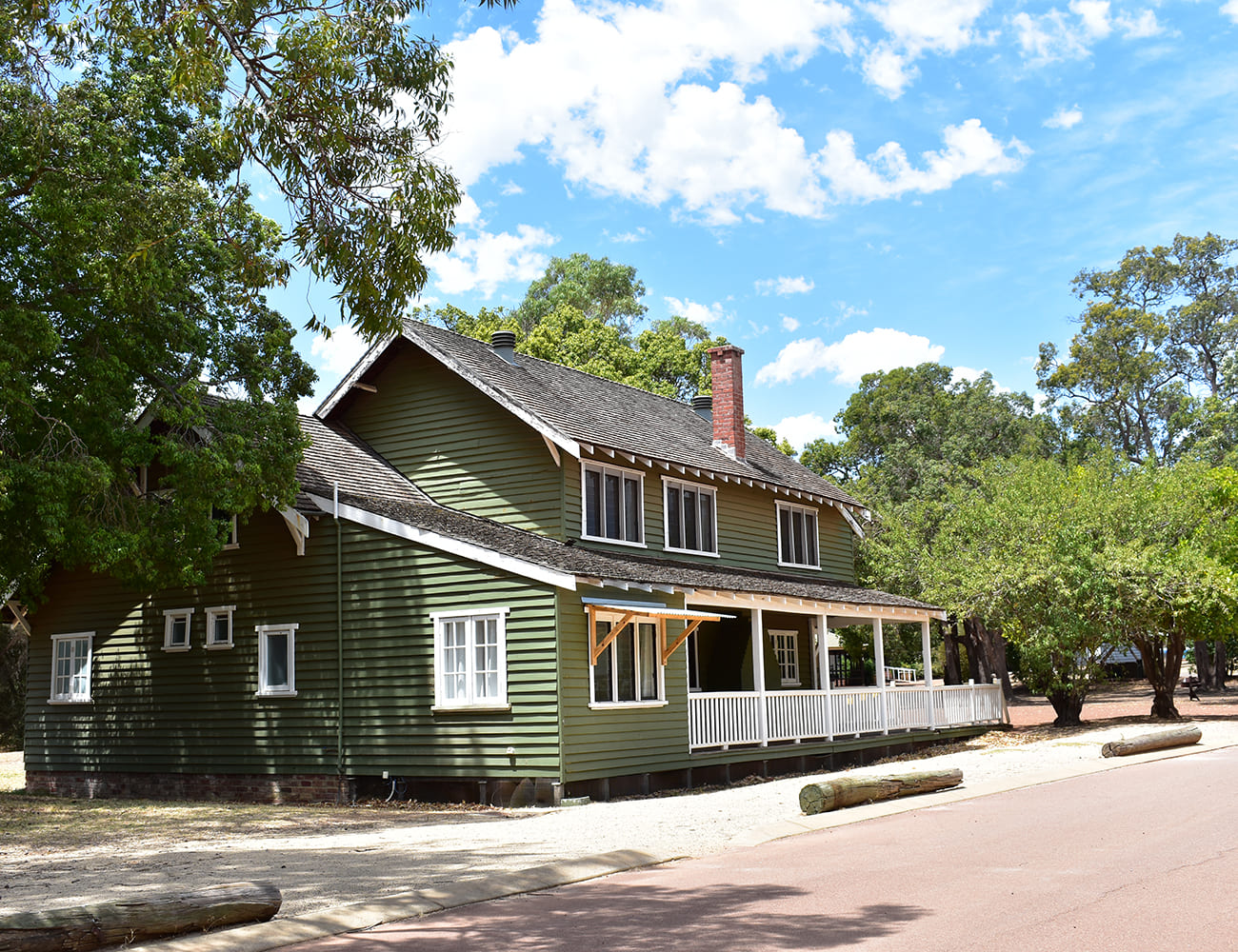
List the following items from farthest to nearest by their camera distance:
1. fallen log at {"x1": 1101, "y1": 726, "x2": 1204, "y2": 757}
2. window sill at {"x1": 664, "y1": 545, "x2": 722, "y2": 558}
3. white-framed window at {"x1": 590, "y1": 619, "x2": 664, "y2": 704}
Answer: window sill at {"x1": 664, "y1": 545, "x2": 722, "y2": 558} → fallen log at {"x1": 1101, "y1": 726, "x2": 1204, "y2": 757} → white-framed window at {"x1": 590, "y1": 619, "x2": 664, "y2": 704}

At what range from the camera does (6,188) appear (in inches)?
676

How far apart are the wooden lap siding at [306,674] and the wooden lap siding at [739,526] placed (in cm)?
348

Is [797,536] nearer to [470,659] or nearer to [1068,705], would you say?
[1068,705]

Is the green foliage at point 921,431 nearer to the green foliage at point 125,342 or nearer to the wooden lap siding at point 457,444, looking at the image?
the wooden lap siding at point 457,444

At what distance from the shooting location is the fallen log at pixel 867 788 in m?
15.1

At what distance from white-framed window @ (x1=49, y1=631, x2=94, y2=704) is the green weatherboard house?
57mm

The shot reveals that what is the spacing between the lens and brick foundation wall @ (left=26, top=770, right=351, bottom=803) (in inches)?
768

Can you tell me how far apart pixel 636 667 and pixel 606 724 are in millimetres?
1374

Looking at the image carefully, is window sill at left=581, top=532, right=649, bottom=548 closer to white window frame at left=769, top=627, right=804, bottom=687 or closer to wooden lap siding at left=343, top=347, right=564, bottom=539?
wooden lap siding at left=343, top=347, right=564, bottom=539

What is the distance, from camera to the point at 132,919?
7.78 meters

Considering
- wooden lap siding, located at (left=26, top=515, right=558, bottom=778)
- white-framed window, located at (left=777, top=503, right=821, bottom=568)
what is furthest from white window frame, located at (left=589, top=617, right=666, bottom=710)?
white-framed window, located at (left=777, top=503, right=821, bottom=568)

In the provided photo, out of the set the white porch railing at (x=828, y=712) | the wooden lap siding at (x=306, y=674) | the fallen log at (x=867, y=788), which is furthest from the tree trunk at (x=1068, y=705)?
the wooden lap siding at (x=306, y=674)

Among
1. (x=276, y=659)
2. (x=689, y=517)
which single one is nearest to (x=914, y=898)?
(x=276, y=659)

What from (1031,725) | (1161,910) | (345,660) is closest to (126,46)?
(345,660)
